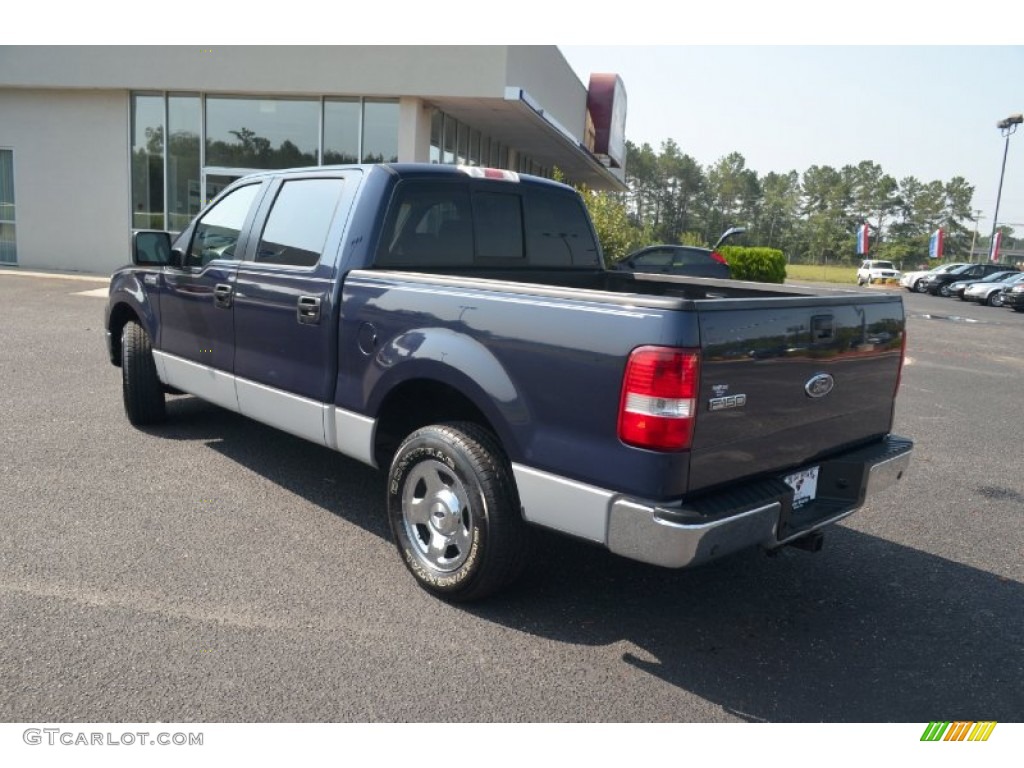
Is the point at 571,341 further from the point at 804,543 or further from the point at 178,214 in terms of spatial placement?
the point at 178,214

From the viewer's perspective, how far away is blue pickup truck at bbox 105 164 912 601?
2.93m

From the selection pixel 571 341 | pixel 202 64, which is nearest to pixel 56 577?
pixel 571 341

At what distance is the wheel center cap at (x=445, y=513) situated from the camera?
361cm

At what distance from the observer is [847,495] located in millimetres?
3639

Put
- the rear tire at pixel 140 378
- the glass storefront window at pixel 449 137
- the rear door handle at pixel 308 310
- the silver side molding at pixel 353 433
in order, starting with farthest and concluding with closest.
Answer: the glass storefront window at pixel 449 137 < the rear tire at pixel 140 378 < the rear door handle at pixel 308 310 < the silver side molding at pixel 353 433

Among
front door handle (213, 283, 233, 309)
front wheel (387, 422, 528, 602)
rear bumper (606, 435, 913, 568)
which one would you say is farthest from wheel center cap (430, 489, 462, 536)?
front door handle (213, 283, 233, 309)

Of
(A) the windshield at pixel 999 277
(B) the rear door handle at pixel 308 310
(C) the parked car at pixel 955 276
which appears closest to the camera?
(B) the rear door handle at pixel 308 310

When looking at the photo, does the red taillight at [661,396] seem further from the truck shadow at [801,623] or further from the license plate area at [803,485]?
the truck shadow at [801,623]

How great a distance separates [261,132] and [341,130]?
1.89 metres

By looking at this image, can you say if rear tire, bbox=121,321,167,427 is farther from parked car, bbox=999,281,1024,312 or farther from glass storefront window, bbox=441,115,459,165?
parked car, bbox=999,281,1024,312

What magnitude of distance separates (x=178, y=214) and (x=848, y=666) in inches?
719

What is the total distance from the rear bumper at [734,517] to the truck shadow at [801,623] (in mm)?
521

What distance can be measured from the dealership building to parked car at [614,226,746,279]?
3.92 meters
